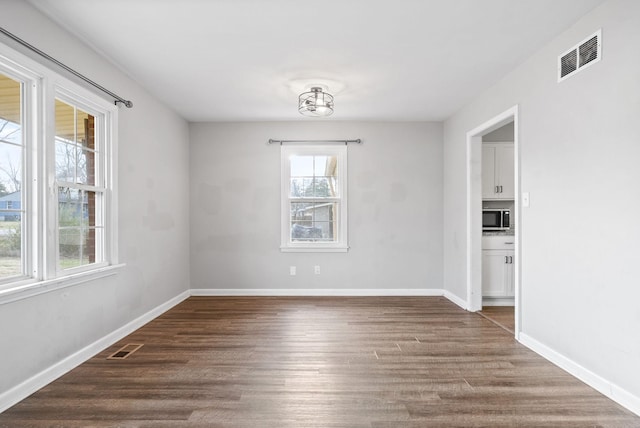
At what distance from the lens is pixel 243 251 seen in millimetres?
5328

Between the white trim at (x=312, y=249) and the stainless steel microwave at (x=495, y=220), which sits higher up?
the stainless steel microwave at (x=495, y=220)

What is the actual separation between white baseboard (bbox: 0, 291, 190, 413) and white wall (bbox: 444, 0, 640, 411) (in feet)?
12.2

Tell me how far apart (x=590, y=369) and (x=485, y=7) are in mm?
2568

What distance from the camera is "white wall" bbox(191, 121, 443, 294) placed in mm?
5312

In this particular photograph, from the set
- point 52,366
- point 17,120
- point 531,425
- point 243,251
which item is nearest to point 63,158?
point 17,120

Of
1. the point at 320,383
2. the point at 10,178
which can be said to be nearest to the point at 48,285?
the point at 10,178

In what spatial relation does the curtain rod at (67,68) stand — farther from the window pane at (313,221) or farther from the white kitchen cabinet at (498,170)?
the white kitchen cabinet at (498,170)

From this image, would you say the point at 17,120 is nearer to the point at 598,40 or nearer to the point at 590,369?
the point at 598,40

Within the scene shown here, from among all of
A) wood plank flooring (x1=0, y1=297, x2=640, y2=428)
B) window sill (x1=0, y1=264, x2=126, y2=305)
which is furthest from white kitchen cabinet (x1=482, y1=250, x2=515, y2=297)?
window sill (x1=0, y1=264, x2=126, y2=305)

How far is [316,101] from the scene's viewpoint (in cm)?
392

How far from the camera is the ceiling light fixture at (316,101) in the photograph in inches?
154

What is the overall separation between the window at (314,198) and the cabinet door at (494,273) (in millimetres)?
1889

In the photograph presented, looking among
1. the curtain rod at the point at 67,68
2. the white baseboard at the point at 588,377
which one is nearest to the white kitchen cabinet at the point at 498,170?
the white baseboard at the point at 588,377

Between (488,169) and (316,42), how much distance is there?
123 inches
